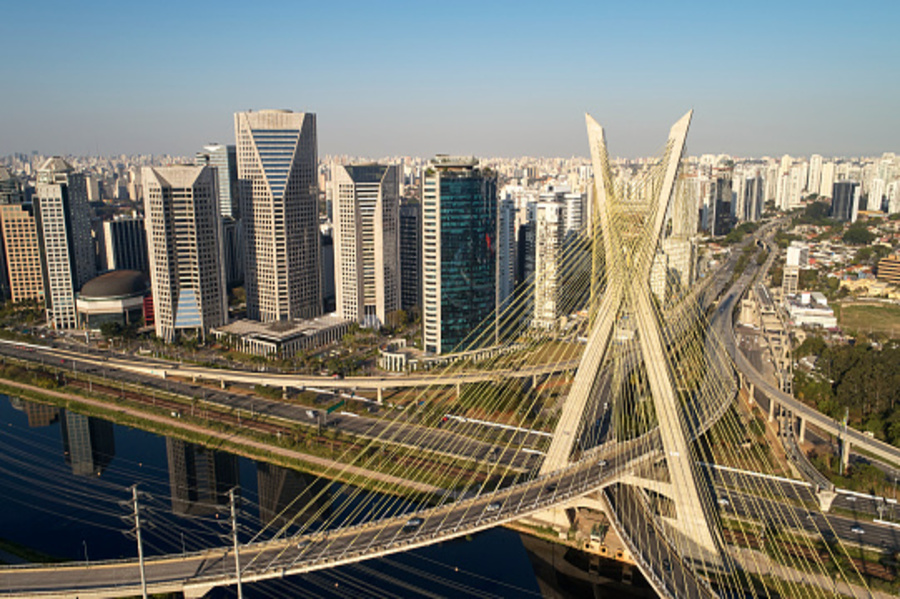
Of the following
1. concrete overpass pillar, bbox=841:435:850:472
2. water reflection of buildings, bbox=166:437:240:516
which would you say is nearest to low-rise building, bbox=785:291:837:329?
concrete overpass pillar, bbox=841:435:850:472

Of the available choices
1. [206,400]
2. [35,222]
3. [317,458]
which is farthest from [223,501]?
[35,222]

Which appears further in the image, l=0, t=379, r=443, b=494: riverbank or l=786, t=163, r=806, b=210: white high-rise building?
l=786, t=163, r=806, b=210: white high-rise building

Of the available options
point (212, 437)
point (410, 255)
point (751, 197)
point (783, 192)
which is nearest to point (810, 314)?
point (410, 255)

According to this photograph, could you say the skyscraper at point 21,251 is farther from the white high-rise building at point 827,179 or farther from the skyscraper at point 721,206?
the white high-rise building at point 827,179

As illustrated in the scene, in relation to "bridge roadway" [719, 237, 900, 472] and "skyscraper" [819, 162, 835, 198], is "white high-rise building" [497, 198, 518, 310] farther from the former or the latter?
"skyscraper" [819, 162, 835, 198]

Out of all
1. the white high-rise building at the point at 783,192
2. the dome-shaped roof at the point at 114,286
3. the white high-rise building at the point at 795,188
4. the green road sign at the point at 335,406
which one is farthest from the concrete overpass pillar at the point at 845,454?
the white high-rise building at the point at 795,188
